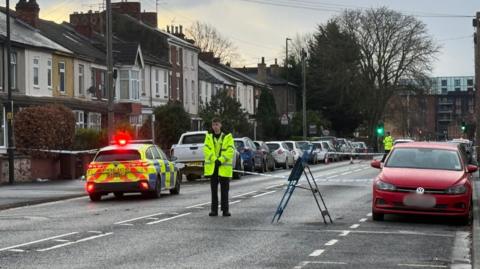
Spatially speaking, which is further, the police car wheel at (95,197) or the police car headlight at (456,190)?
the police car wheel at (95,197)

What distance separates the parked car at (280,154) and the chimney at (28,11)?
14443mm

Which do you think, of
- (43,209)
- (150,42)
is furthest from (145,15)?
(43,209)

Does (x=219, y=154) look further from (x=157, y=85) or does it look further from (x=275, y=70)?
(x=275, y=70)

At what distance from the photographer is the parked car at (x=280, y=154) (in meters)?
45.8

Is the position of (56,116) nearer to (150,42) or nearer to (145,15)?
(150,42)

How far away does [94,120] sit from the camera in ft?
165

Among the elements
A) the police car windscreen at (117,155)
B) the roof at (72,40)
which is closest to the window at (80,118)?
the roof at (72,40)

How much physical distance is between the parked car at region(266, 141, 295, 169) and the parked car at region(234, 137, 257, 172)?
23.2 ft

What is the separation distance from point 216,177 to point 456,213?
4.63 metres

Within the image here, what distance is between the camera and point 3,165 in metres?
31.1

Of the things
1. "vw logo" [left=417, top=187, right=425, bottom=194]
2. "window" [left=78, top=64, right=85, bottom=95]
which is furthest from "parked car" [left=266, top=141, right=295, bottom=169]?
"vw logo" [left=417, top=187, right=425, bottom=194]

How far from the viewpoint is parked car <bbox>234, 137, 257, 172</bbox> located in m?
37.0

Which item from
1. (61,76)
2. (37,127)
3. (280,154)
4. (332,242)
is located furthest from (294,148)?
(332,242)

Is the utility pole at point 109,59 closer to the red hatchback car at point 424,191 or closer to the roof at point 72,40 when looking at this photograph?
the red hatchback car at point 424,191
